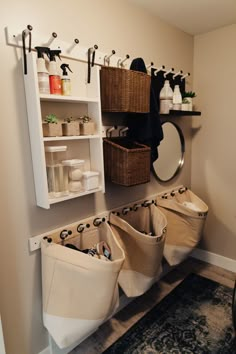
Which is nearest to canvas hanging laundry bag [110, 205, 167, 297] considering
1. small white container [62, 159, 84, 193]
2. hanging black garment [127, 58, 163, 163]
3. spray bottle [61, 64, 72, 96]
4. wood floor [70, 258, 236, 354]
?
wood floor [70, 258, 236, 354]

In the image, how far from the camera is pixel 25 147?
128cm

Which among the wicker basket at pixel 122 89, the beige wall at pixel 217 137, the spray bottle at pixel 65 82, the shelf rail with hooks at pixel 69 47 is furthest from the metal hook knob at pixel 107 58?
the beige wall at pixel 217 137

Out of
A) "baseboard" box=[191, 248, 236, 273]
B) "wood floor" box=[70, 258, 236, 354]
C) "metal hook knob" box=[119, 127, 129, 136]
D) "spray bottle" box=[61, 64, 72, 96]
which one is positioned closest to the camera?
"spray bottle" box=[61, 64, 72, 96]

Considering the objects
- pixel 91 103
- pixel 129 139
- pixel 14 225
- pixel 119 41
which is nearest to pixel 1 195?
pixel 14 225

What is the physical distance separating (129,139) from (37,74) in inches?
30.8

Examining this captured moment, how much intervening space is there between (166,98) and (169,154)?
1.68 feet

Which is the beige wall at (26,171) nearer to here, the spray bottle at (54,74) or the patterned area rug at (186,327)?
the spray bottle at (54,74)

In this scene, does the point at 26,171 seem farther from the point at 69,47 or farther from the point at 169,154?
the point at 169,154

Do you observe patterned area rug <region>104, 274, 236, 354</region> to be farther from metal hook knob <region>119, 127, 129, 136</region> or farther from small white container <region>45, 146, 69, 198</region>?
metal hook knob <region>119, 127, 129, 136</region>

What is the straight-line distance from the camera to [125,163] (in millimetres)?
1514

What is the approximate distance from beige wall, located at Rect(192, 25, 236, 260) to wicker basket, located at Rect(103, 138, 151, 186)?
1034 millimetres

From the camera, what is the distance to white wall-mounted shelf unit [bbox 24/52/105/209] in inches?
47.1

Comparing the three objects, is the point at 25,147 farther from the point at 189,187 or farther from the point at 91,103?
the point at 189,187

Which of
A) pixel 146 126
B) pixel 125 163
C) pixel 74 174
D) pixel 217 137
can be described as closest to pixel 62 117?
pixel 74 174
